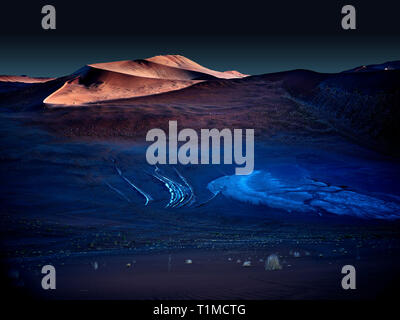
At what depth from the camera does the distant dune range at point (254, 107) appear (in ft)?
114

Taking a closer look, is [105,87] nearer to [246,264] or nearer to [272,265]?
[246,264]

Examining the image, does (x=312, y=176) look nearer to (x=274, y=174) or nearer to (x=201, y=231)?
(x=274, y=174)

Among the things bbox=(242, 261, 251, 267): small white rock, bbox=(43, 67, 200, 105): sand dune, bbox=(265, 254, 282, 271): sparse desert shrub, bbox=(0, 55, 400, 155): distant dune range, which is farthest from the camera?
bbox=(43, 67, 200, 105): sand dune

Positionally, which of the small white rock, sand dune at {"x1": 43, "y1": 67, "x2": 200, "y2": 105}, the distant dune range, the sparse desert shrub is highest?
sand dune at {"x1": 43, "y1": 67, "x2": 200, "y2": 105}

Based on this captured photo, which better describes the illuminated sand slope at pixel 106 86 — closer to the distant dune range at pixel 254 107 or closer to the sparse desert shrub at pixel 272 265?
the distant dune range at pixel 254 107

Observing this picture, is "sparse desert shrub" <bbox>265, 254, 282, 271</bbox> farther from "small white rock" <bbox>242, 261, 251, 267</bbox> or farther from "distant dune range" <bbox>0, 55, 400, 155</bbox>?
"distant dune range" <bbox>0, 55, 400, 155</bbox>

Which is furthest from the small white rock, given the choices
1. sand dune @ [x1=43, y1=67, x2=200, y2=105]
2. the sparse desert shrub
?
sand dune @ [x1=43, y1=67, x2=200, y2=105]

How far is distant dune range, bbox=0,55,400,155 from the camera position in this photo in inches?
1367

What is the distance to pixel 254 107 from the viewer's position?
1602 inches

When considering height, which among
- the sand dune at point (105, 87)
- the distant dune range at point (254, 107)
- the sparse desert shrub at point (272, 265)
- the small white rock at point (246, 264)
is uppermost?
the sand dune at point (105, 87)

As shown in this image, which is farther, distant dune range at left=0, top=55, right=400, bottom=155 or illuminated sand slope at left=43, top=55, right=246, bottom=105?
illuminated sand slope at left=43, top=55, right=246, bottom=105

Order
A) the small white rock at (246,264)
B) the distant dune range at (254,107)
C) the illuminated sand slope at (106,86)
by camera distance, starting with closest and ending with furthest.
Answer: the small white rock at (246,264) → the distant dune range at (254,107) → the illuminated sand slope at (106,86)

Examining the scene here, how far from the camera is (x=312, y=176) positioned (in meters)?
26.7

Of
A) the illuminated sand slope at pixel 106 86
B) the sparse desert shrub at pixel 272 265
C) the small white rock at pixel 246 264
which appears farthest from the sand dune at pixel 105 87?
the sparse desert shrub at pixel 272 265
